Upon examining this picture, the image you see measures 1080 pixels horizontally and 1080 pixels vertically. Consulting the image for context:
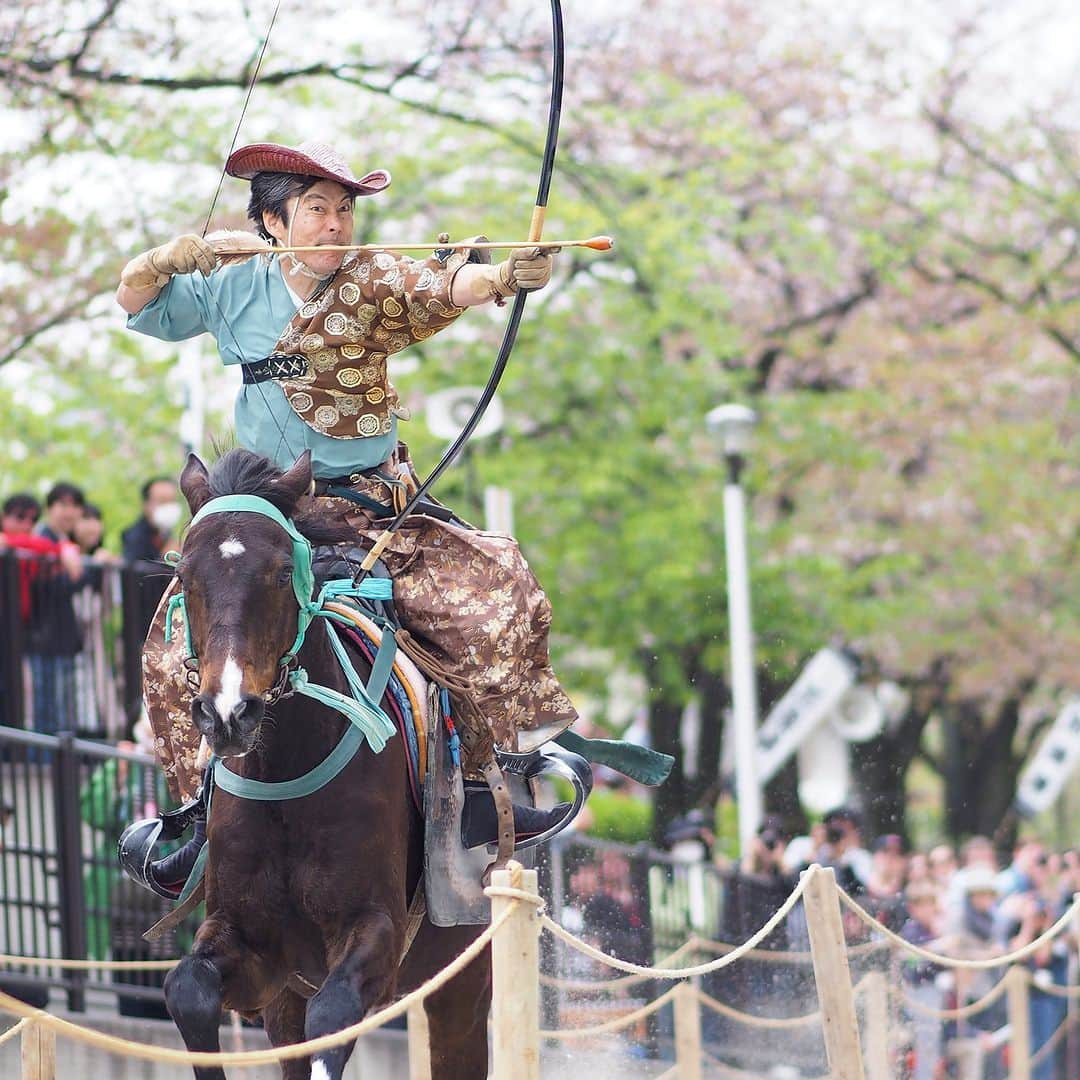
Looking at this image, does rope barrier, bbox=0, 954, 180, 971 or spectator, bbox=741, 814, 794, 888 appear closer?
rope barrier, bbox=0, 954, 180, 971

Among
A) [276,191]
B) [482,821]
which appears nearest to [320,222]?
[276,191]

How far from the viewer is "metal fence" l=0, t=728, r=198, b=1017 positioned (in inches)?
334

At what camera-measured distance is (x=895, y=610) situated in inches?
727

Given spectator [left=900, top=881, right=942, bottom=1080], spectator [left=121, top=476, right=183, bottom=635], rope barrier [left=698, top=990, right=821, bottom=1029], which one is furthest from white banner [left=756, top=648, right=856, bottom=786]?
spectator [left=121, top=476, right=183, bottom=635]

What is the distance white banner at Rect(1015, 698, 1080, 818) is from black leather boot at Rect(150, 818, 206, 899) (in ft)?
45.5

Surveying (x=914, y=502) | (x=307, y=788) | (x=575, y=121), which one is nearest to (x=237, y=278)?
(x=307, y=788)

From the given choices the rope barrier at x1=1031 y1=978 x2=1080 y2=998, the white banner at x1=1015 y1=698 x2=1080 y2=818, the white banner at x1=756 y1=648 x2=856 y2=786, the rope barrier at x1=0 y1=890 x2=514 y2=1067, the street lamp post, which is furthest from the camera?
the white banner at x1=1015 y1=698 x2=1080 y2=818

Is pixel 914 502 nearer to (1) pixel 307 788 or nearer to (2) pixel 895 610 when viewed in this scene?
(2) pixel 895 610

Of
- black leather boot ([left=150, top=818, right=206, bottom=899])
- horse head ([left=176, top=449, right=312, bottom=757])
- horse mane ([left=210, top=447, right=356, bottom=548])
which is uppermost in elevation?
horse mane ([left=210, top=447, right=356, bottom=548])

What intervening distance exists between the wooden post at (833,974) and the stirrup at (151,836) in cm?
221

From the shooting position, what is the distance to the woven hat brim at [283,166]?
5.09 metres

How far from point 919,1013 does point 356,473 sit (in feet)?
17.3

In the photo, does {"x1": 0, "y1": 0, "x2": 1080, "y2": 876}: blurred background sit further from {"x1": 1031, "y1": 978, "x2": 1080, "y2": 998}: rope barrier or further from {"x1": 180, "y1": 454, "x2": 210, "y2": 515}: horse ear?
{"x1": 180, "y1": 454, "x2": 210, "y2": 515}: horse ear

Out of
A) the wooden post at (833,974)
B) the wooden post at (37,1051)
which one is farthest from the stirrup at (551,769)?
the wooden post at (37,1051)
